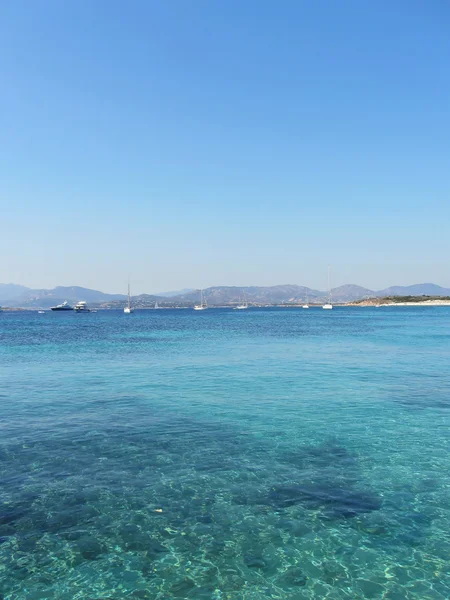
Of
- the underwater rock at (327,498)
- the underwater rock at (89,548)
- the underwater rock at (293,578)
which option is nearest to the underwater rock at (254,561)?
the underwater rock at (293,578)

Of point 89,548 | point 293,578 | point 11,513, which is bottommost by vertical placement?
point 293,578

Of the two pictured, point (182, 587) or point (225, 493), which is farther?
point (225, 493)

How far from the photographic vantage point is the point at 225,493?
44.2 ft

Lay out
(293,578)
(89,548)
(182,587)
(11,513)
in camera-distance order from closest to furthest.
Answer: (182,587)
(293,578)
(89,548)
(11,513)

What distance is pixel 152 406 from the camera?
24938 millimetres

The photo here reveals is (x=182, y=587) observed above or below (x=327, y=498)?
below

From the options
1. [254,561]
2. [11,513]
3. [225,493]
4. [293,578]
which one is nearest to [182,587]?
[254,561]

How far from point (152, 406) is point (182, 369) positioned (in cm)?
1394

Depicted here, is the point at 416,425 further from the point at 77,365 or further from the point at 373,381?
the point at 77,365

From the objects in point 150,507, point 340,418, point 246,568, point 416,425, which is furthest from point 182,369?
point 246,568

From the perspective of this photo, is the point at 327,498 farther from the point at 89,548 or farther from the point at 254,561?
the point at 89,548

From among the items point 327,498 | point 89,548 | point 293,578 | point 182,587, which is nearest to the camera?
point 182,587

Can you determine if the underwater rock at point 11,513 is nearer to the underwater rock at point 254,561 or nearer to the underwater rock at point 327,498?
the underwater rock at point 254,561

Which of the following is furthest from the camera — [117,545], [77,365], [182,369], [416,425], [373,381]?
[77,365]
